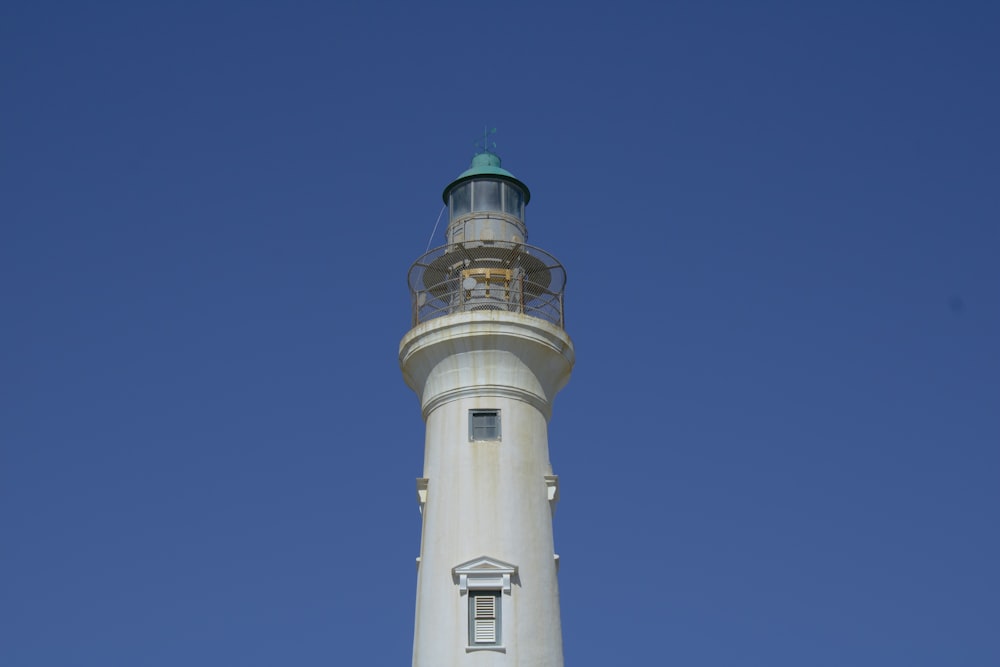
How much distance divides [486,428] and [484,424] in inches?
3.7

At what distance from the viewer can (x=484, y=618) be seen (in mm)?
30328

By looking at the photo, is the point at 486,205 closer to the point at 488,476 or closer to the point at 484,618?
the point at 488,476

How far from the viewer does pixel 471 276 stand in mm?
33875

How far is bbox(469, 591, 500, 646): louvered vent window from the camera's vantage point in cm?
3012

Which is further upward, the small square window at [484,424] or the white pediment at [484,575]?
the small square window at [484,424]

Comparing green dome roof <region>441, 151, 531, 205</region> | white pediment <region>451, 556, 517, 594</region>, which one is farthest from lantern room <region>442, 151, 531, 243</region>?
white pediment <region>451, 556, 517, 594</region>

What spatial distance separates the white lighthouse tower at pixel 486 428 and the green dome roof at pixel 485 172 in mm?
39

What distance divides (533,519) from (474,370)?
3330 millimetres

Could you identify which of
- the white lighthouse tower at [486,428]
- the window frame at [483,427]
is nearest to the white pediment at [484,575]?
the white lighthouse tower at [486,428]

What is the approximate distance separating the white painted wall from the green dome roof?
3.93 meters

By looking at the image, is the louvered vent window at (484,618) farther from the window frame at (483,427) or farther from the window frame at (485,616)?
the window frame at (483,427)

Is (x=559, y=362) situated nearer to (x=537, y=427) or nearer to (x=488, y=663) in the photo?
(x=537, y=427)

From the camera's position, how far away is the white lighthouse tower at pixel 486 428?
30.4 m

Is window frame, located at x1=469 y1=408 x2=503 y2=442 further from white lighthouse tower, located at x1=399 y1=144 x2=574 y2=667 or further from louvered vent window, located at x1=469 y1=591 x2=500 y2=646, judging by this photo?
louvered vent window, located at x1=469 y1=591 x2=500 y2=646
